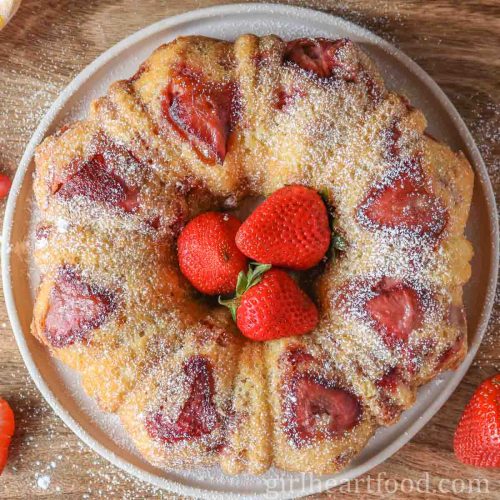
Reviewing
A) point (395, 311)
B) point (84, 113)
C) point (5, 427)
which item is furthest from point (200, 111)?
point (5, 427)

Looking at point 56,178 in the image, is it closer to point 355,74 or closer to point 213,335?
point 213,335

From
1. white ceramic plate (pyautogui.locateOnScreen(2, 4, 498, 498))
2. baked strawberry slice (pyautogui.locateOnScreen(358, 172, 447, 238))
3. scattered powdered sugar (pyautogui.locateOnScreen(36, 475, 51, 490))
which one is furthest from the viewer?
scattered powdered sugar (pyautogui.locateOnScreen(36, 475, 51, 490))

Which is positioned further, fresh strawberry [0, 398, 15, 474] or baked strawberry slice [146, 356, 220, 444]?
fresh strawberry [0, 398, 15, 474]

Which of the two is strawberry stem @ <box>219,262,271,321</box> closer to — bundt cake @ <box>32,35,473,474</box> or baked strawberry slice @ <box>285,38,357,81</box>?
bundt cake @ <box>32,35,473,474</box>

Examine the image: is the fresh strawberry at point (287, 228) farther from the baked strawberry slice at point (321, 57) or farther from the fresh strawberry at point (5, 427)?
the fresh strawberry at point (5, 427)

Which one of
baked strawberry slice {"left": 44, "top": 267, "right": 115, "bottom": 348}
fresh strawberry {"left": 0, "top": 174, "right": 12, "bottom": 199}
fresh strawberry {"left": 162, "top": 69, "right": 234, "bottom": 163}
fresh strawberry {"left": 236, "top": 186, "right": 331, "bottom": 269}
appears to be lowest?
baked strawberry slice {"left": 44, "top": 267, "right": 115, "bottom": 348}

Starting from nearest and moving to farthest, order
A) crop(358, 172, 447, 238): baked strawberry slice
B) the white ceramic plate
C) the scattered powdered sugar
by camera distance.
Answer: crop(358, 172, 447, 238): baked strawberry slice < the white ceramic plate < the scattered powdered sugar

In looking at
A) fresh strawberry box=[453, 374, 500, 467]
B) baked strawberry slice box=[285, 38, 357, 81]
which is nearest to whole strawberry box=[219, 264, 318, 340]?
baked strawberry slice box=[285, 38, 357, 81]
